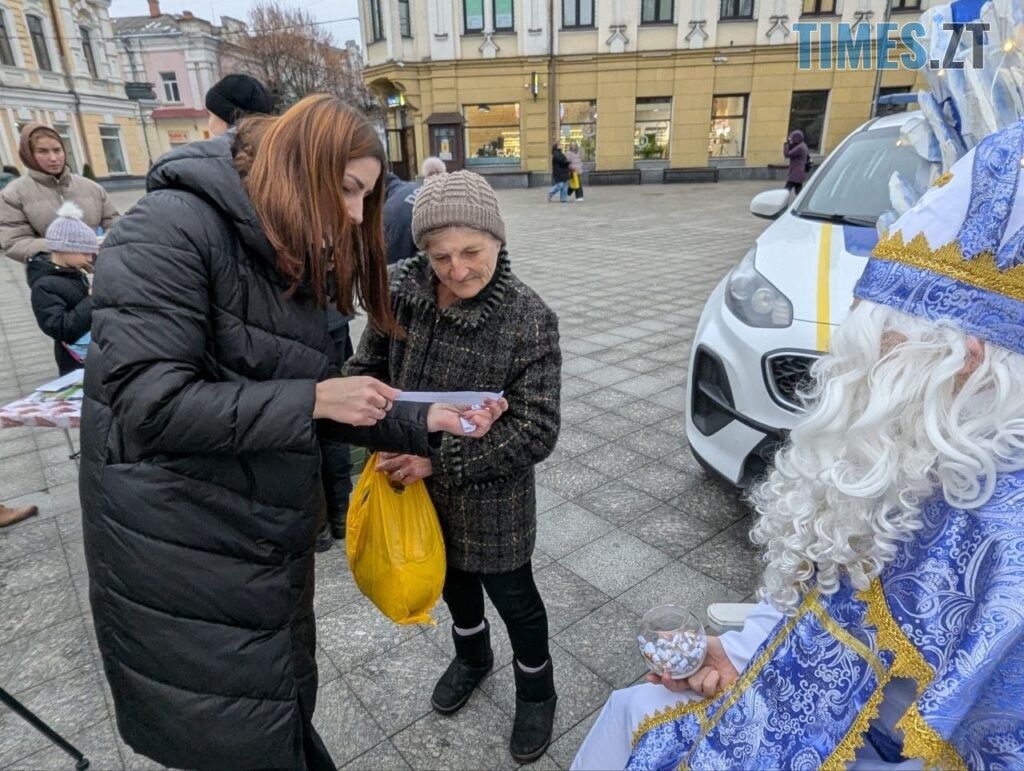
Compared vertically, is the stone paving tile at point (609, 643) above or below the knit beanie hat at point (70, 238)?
below

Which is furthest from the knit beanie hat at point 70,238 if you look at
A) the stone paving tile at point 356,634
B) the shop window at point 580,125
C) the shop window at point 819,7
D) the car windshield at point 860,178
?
the shop window at point 819,7

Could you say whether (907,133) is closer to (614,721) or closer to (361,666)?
(614,721)

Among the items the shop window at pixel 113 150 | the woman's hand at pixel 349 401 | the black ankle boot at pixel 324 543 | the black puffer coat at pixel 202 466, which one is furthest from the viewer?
the shop window at pixel 113 150

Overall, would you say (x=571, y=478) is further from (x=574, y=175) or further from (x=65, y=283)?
(x=574, y=175)

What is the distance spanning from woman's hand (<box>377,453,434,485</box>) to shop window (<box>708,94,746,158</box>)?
24.7 metres

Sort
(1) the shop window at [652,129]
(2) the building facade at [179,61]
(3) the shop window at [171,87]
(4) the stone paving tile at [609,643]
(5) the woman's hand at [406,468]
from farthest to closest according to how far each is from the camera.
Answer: (3) the shop window at [171,87] → (2) the building facade at [179,61] → (1) the shop window at [652,129] → (4) the stone paving tile at [609,643] → (5) the woman's hand at [406,468]

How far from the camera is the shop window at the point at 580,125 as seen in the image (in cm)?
2353

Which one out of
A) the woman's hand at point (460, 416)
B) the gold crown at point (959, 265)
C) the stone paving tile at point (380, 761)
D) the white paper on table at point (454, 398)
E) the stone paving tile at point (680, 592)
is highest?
the gold crown at point (959, 265)

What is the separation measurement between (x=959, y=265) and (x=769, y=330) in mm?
1937

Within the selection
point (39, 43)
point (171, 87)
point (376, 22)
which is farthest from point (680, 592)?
point (171, 87)

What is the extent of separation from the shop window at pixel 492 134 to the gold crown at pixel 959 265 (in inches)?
973

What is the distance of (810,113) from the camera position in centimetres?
2261

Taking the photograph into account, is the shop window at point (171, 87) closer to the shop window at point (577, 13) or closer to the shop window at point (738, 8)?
the shop window at point (577, 13)

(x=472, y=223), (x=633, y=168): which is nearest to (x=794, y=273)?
(x=472, y=223)
